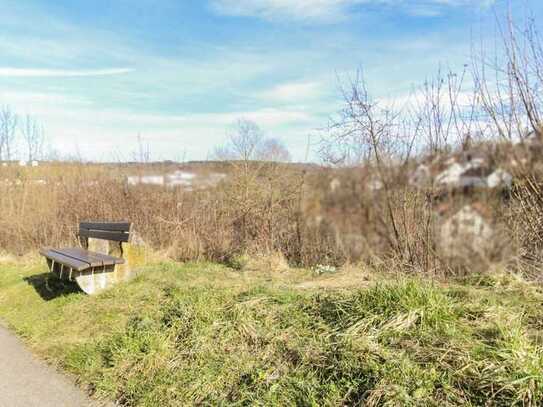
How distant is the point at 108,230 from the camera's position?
6.22 meters

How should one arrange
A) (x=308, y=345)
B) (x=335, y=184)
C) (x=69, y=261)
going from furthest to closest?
(x=335, y=184) < (x=69, y=261) < (x=308, y=345)

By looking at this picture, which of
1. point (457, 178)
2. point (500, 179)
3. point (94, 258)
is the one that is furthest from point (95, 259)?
point (500, 179)

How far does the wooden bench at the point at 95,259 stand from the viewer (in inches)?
203

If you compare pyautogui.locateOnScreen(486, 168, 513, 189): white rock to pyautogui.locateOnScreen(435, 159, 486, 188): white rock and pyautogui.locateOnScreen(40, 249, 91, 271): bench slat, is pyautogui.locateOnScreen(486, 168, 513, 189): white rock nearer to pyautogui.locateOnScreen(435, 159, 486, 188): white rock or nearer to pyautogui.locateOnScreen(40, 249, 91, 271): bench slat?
pyautogui.locateOnScreen(435, 159, 486, 188): white rock

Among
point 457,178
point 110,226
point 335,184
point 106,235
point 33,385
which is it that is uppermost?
point 457,178

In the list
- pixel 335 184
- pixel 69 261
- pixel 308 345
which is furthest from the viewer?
pixel 335 184

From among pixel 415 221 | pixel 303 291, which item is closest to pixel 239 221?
pixel 415 221

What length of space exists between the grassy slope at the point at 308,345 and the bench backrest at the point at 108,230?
1338 millimetres

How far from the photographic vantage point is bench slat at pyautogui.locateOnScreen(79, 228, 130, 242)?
5.86m

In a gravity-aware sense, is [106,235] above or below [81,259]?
above

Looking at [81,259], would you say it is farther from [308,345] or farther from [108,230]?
[308,345]

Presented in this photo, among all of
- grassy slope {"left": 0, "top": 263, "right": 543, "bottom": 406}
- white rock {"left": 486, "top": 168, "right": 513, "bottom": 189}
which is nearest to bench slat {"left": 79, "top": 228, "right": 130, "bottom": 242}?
grassy slope {"left": 0, "top": 263, "right": 543, "bottom": 406}

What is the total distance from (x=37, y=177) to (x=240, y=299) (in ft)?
32.5

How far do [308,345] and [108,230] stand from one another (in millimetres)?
4202
